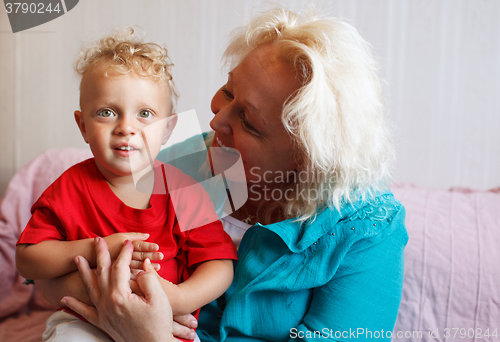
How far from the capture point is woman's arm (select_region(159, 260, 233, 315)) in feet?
2.69

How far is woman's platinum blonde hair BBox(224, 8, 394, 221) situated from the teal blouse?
0.25ft

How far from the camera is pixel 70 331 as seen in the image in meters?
0.81

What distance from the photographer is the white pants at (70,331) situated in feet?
2.63

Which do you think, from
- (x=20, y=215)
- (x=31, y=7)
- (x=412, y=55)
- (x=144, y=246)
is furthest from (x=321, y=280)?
(x=31, y=7)

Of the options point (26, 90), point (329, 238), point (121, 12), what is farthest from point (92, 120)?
point (26, 90)

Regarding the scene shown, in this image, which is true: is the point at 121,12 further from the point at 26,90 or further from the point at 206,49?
the point at 26,90

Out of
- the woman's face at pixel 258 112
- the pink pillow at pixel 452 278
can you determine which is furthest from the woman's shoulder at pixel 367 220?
the pink pillow at pixel 452 278

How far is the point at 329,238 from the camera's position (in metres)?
0.98

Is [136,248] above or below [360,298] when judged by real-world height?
above

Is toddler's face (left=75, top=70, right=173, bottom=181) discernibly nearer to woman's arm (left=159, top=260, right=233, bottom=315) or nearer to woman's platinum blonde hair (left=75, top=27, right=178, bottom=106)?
woman's platinum blonde hair (left=75, top=27, right=178, bottom=106)

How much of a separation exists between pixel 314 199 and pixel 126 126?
0.55 m

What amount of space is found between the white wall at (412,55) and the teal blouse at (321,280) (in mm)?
1258

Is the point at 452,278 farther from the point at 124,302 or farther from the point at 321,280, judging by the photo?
the point at 124,302

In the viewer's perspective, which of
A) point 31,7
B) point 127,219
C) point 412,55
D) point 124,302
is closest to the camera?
point 124,302
